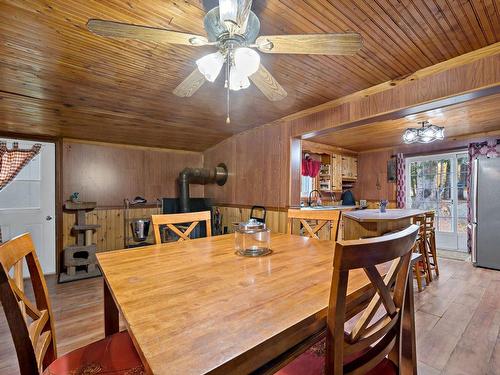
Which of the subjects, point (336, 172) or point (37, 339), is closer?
point (37, 339)

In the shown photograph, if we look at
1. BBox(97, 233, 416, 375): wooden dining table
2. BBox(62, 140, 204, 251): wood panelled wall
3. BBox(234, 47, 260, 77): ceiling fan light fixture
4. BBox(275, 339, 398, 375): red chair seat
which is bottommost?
BBox(275, 339, 398, 375): red chair seat

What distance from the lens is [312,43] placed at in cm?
136

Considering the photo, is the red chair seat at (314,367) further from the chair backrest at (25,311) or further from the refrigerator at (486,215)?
the refrigerator at (486,215)

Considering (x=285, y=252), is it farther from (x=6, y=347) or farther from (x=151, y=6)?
(x=6, y=347)

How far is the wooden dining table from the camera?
0.62 meters

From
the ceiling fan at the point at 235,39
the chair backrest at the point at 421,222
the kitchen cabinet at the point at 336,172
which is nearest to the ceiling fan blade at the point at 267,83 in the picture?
the ceiling fan at the point at 235,39

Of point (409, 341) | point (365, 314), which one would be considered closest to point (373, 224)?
point (409, 341)

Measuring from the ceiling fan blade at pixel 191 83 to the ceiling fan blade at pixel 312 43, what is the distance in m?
0.51

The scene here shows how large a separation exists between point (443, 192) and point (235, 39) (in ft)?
18.2

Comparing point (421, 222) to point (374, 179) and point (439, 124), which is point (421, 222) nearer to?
point (439, 124)

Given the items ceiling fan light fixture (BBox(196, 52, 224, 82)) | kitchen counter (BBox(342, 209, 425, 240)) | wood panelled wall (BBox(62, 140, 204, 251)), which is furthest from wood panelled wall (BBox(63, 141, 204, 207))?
ceiling fan light fixture (BBox(196, 52, 224, 82))

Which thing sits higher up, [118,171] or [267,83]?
[267,83]

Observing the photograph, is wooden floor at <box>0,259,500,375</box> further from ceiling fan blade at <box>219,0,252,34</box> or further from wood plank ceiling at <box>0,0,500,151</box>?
ceiling fan blade at <box>219,0,252,34</box>

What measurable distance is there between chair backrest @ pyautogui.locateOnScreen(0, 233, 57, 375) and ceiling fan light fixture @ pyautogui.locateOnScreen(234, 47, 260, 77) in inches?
53.7
